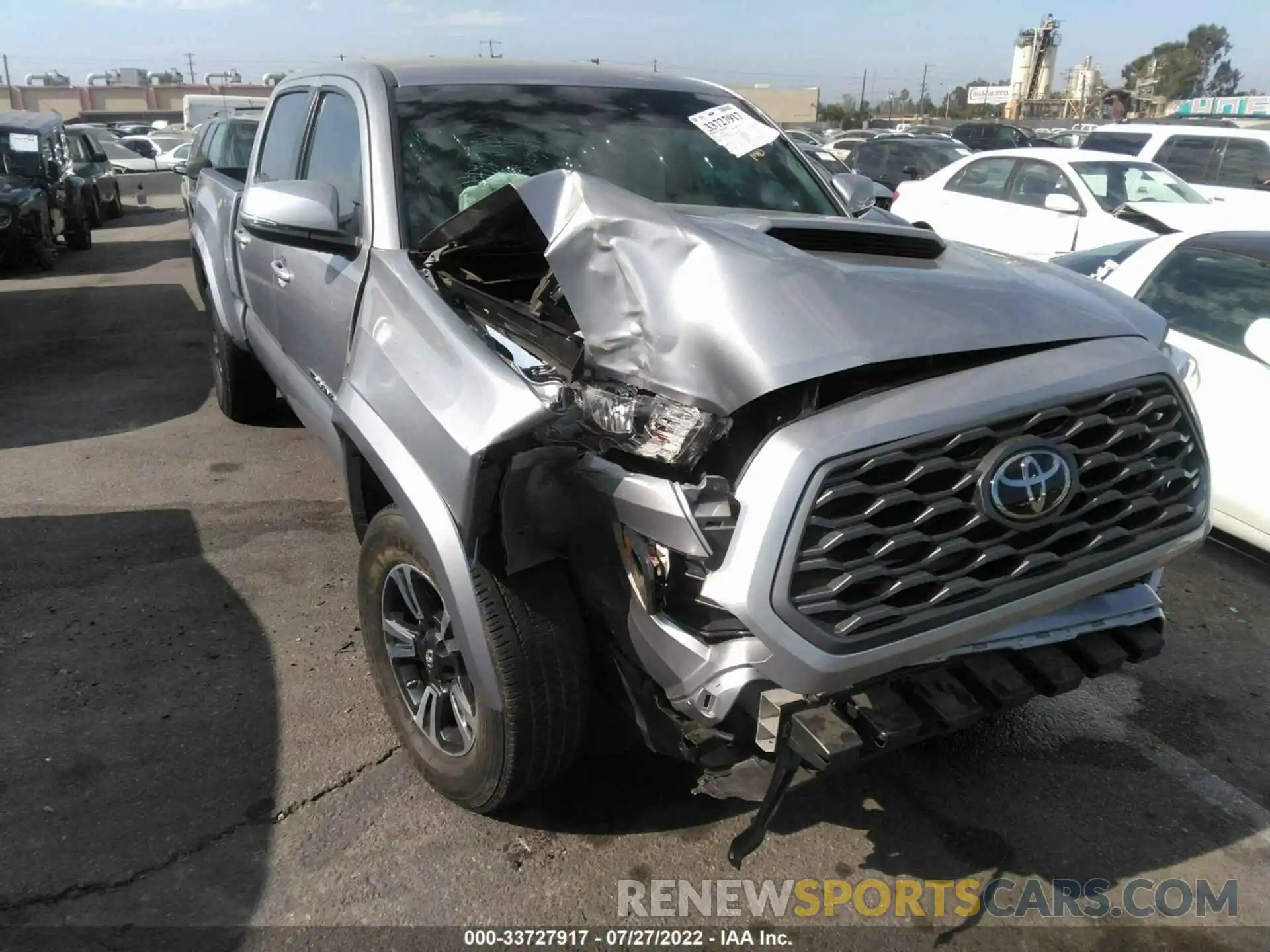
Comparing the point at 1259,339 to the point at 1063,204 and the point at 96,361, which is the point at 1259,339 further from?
the point at 96,361

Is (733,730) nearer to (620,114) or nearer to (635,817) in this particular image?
(635,817)

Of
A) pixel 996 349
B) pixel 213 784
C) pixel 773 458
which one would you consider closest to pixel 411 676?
pixel 213 784

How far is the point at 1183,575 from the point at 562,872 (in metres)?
3.24

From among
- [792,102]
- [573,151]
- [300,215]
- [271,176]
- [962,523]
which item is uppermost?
[573,151]

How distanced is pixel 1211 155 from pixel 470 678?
12691 millimetres

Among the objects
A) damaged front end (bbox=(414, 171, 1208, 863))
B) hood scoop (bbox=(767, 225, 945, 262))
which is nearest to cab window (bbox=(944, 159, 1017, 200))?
A: hood scoop (bbox=(767, 225, 945, 262))

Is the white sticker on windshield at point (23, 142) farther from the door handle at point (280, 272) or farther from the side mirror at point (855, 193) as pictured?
the side mirror at point (855, 193)

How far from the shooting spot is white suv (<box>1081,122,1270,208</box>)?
1155 cm

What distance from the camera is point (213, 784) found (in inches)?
115

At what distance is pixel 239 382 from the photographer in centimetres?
585

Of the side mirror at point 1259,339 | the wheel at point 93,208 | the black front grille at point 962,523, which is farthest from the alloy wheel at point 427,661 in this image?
the wheel at point 93,208

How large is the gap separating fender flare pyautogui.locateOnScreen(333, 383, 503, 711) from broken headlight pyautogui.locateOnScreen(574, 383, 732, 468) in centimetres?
43

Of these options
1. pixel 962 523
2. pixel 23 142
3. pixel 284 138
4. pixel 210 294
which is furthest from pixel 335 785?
pixel 23 142

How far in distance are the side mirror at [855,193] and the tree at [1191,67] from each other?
86.4 meters
